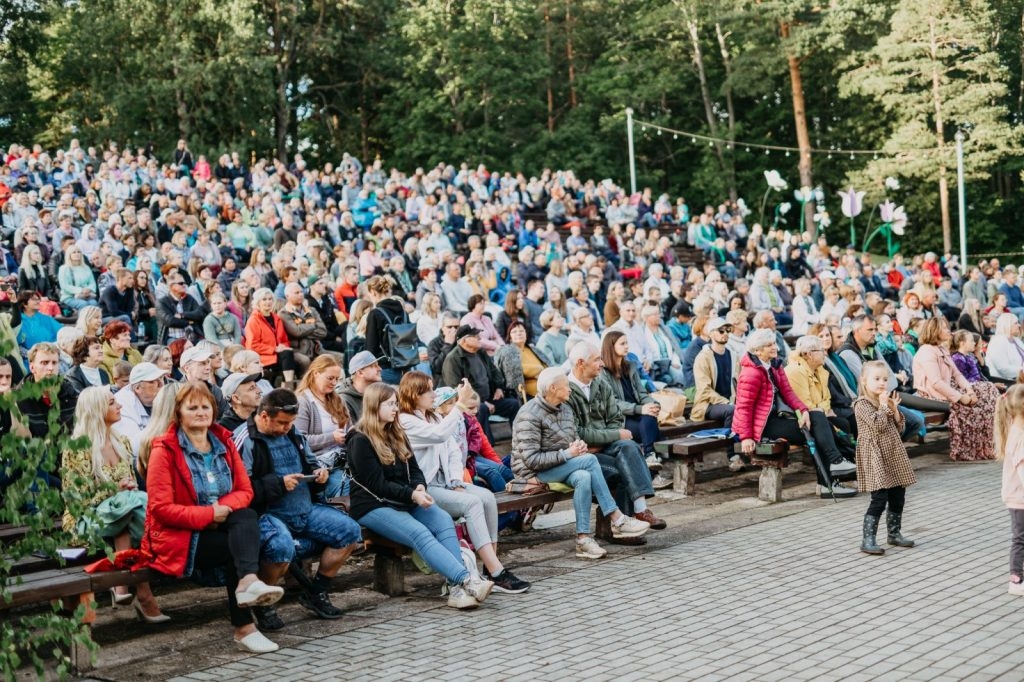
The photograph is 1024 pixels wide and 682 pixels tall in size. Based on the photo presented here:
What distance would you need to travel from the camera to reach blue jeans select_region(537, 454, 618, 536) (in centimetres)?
806

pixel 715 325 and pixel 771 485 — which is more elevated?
pixel 715 325

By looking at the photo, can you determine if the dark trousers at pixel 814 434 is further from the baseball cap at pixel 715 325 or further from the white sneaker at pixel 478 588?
the white sneaker at pixel 478 588

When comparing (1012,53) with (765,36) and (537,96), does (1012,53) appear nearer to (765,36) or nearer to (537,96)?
(765,36)

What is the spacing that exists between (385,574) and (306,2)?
3723cm

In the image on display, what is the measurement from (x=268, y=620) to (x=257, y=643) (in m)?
0.45

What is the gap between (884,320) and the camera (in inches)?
553

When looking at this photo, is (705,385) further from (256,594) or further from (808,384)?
(256,594)

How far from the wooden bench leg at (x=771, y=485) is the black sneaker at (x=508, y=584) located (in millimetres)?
3544

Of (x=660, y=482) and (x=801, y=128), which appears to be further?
(x=801, y=128)

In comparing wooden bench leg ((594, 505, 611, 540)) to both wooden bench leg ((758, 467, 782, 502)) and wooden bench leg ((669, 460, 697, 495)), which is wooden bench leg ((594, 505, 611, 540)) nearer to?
wooden bench leg ((669, 460, 697, 495))

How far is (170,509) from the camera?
608 cm

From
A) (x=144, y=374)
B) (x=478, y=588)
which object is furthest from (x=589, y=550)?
(x=144, y=374)

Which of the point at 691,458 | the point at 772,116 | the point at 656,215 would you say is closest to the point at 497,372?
the point at 691,458

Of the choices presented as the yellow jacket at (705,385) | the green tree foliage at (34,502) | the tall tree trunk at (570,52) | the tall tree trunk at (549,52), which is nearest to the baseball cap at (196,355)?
the green tree foliage at (34,502)
